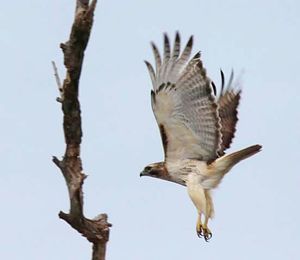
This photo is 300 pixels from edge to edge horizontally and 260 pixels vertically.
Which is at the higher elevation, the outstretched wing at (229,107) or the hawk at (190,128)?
the outstretched wing at (229,107)

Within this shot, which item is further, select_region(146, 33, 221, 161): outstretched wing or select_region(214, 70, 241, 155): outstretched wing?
select_region(214, 70, 241, 155): outstretched wing

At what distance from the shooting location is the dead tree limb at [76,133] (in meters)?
9.56

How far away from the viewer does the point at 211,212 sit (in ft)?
40.5

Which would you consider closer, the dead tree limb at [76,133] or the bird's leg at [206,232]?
the dead tree limb at [76,133]

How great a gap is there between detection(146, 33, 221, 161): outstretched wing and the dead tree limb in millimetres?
1981

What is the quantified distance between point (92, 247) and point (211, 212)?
232 centimetres

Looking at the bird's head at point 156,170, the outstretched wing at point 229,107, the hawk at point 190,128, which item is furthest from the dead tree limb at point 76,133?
the outstretched wing at point 229,107

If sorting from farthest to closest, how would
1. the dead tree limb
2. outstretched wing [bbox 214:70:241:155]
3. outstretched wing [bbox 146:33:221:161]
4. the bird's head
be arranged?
outstretched wing [bbox 214:70:241:155] → the bird's head → outstretched wing [bbox 146:33:221:161] → the dead tree limb

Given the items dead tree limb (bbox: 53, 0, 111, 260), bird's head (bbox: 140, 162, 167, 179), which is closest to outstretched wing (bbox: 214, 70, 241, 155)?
bird's head (bbox: 140, 162, 167, 179)

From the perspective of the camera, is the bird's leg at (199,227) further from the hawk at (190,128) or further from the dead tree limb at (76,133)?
the dead tree limb at (76,133)

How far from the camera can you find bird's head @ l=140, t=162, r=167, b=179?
41.7ft

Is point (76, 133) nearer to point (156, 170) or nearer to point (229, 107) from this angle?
point (156, 170)

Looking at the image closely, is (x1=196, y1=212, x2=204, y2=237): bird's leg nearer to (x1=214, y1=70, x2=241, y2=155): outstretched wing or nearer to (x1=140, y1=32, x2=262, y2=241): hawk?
(x1=140, y1=32, x2=262, y2=241): hawk

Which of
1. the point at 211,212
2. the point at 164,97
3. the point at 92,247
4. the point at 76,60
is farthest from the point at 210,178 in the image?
the point at 76,60
